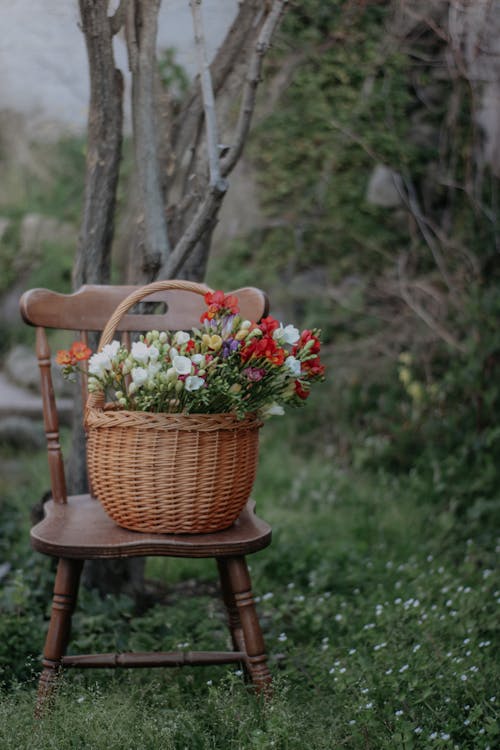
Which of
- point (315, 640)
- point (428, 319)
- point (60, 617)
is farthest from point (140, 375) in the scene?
point (428, 319)

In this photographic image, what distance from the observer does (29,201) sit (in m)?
6.95

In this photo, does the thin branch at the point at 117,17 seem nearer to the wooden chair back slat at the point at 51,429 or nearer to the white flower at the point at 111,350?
the wooden chair back slat at the point at 51,429

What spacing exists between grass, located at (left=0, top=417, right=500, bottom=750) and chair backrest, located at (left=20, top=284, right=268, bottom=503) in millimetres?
477

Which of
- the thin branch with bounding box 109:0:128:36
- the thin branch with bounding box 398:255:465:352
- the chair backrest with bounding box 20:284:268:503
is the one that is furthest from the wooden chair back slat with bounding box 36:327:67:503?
the thin branch with bounding box 398:255:465:352

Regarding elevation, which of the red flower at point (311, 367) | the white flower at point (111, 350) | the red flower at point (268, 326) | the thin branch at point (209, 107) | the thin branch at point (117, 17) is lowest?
the red flower at point (311, 367)

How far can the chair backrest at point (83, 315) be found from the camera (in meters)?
2.17

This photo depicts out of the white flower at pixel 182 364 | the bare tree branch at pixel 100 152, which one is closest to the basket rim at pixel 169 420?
the white flower at pixel 182 364

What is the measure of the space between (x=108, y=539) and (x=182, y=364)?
1.37ft

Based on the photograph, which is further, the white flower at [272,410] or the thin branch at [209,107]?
the thin branch at [209,107]

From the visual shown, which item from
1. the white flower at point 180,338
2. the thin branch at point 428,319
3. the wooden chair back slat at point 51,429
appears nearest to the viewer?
the white flower at point 180,338

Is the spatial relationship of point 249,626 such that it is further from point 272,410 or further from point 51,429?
point 51,429

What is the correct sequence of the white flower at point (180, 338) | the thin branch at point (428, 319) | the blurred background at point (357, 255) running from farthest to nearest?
the thin branch at point (428, 319) → the blurred background at point (357, 255) → the white flower at point (180, 338)

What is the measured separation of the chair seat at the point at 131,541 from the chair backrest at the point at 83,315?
0.26 meters

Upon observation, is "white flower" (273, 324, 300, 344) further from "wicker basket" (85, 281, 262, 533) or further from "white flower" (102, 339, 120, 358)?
"white flower" (102, 339, 120, 358)
